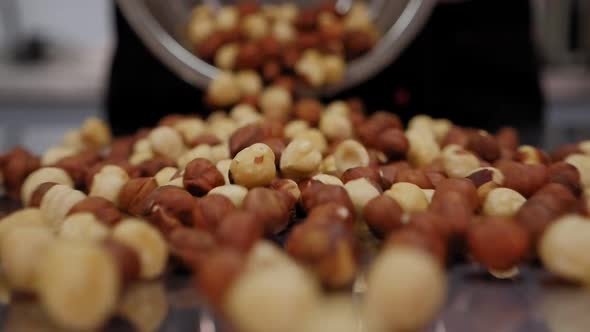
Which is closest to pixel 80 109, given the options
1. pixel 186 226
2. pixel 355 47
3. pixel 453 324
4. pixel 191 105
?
pixel 191 105

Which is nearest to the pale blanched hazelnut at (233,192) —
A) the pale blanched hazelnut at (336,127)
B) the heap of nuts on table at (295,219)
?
the heap of nuts on table at (295,219)

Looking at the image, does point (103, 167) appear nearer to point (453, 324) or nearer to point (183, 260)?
point (183, 260)

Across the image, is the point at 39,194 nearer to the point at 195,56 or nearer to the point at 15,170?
the point at 15,170

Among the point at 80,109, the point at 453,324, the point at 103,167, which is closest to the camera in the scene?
the point at 453,324

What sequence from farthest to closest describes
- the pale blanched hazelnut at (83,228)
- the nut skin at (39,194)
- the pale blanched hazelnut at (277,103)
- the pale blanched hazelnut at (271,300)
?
the pale blanched hazelnut at (277,103) → the nut skin at (39,194) → the pale blanched hazelnut at (83,228) → the pale blanched hazelnut at (271,300)

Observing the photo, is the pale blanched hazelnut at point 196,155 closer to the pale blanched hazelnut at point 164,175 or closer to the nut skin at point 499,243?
the pale blanched hazelnut at point 164,175

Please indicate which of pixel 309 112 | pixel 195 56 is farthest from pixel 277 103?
pixel 195 56
